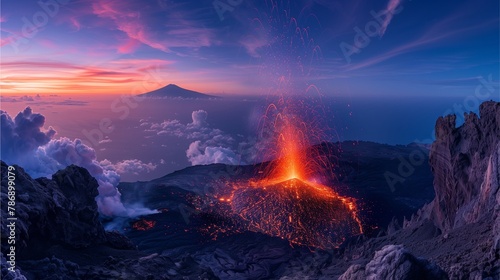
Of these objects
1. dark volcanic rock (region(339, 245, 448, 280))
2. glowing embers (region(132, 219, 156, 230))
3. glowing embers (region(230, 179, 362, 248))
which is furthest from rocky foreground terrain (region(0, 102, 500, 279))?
glowing embers (region(230, 179, 362, 248))

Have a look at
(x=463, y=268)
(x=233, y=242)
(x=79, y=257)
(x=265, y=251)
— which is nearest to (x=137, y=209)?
(x=233, y=242)

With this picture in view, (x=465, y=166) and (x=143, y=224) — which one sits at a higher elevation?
(x=465, y=166)

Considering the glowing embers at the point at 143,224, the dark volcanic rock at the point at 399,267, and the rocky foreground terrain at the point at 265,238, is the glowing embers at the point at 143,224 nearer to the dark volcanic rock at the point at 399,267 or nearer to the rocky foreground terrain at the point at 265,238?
the rocky foreground terrain at the point at 265,238

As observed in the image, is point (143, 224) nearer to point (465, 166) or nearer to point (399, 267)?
point (465, 166)

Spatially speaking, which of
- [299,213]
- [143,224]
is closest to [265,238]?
[299,213]

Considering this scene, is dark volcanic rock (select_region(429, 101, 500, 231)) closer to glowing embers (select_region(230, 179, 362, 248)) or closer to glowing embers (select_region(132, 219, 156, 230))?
glowing embers (select_region(230, 179, 362, 248))

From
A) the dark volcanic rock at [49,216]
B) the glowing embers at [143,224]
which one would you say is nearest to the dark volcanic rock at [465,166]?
the dark volcanic rock at [49,216]

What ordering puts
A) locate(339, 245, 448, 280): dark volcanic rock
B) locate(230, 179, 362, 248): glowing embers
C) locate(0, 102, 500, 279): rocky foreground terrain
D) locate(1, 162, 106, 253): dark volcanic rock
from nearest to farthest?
1. locate(339, 245, 448, 280): dark volcanic rock
2. locate(0, 102, 500, 279): rocky foreground terrain
3. locate(1, 162, 106, 253): dark volcanic rock
4. locate(230, 179, 362, 248): glowing embers
